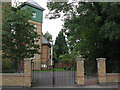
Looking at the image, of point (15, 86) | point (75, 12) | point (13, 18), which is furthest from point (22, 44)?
point (75, 12)

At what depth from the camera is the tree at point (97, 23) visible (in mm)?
11992

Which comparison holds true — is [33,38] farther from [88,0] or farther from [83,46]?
[83,46]

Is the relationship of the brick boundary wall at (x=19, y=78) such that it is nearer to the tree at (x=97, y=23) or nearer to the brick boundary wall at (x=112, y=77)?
the tree at (x=97, y=23)

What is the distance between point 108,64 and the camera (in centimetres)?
1697

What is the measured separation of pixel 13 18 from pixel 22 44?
7.01 ft

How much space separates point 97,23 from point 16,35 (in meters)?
6.44

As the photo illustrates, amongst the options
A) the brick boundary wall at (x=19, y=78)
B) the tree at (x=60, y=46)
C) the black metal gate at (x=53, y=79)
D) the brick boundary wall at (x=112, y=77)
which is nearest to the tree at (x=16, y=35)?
the brick boundary wall at (x=19, y=78)

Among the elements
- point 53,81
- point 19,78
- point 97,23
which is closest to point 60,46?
point 97,23

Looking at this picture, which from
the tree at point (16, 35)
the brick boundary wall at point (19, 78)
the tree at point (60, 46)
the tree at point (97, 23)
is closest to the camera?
the tree at point (97, 23)

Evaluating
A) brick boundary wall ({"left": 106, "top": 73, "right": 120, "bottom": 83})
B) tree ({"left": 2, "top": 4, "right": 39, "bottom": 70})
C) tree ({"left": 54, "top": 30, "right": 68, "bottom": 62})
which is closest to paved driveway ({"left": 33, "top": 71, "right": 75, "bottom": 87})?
tree ({"left": 2, "top": 4, "right": 39, "bottom": 70})

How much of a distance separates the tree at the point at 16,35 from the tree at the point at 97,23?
245 cm

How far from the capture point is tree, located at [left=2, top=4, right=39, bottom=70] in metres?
14.0

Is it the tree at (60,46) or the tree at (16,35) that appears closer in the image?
the tree at (16,35)

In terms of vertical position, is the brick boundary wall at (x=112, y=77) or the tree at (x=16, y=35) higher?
the tree at (x=16, y=35)
